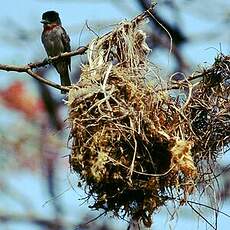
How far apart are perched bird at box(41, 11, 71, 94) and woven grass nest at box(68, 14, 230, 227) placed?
2.12 meters

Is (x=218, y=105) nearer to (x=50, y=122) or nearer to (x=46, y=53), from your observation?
(x=46, y=53)

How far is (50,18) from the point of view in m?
6.96

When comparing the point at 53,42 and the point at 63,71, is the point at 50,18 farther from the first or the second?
the point at 63,71

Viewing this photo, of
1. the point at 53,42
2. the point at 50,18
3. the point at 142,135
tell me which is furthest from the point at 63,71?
the point at 142,135

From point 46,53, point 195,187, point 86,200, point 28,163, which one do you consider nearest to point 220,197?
point 195,187

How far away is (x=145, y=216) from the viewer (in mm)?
4168

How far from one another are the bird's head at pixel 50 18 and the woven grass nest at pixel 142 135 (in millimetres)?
2544

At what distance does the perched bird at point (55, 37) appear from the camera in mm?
6664

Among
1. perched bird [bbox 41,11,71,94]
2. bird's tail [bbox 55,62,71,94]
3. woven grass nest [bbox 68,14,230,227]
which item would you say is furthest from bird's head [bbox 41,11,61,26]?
woven grass nest [bbox 68,14,230,227]

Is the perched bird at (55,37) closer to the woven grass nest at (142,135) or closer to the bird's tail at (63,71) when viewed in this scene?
the bird's tail at (63,71)

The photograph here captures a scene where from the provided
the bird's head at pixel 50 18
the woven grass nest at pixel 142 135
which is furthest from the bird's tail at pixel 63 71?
the woven grass nest at pixel 142 135

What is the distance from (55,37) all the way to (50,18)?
239 mm

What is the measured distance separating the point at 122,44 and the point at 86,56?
182 millimetres

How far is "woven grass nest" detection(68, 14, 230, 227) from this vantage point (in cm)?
405
